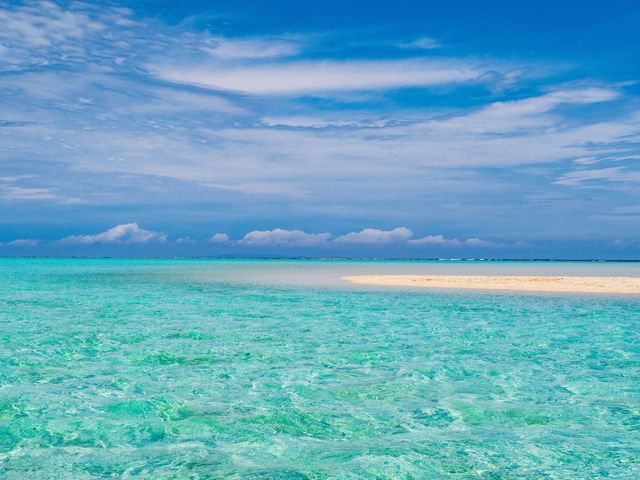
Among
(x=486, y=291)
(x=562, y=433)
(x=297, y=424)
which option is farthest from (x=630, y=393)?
(x=486, y=291)

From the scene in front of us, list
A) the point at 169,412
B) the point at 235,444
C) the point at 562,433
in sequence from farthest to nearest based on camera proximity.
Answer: the point at 169,412 → the point at 562,433 → the point at 235,444

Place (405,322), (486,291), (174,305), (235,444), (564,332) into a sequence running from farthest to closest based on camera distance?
(486,291) → (174,305) → (405,322) → (564,332) → (235,444)

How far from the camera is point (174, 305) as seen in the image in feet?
114

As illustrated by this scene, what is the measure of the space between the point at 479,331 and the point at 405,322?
4.02 metres

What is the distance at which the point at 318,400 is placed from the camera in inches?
487

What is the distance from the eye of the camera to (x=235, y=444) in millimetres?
9547

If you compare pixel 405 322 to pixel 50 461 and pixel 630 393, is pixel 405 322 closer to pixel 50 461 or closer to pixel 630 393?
pixel 630 393

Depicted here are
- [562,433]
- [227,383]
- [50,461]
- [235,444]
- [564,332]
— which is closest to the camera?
[50,461]

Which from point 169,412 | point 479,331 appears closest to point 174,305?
point 479,331

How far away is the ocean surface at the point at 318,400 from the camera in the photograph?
28.8 ft

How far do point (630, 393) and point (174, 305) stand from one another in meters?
27.3

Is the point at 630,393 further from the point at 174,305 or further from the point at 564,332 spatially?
A: the point at 174,305

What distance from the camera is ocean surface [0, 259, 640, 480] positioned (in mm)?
8766

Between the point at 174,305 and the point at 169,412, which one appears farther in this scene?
the point at 174,305
